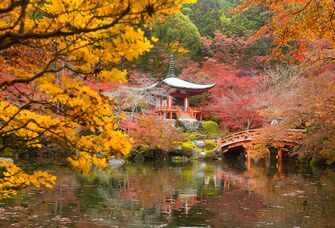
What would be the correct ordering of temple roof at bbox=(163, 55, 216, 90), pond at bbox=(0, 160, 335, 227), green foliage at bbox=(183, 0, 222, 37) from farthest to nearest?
1. green foliage at bbox=(183, 0, 222, 37)
2. temple roof at bbox=(163, 55, 216, 90)
3. pond at bbox=(0, 160, 335, 227)

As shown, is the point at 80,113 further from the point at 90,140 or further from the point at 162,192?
the point at 162,192

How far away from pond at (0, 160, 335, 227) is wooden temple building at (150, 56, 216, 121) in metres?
16.9

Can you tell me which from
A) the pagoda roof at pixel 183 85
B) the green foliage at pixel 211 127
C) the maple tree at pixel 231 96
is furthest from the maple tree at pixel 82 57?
the green foliage at pixel 211 127

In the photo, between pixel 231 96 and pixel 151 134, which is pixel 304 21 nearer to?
pixel 151 134

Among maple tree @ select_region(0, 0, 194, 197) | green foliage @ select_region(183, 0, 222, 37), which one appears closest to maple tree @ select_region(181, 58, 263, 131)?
green foliage @ select_region(183, 0, 222, 37)

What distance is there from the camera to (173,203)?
405 inches

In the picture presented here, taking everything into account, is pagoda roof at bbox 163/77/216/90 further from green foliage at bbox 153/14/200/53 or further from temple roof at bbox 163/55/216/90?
green foliage at bbox 153/14/200/53

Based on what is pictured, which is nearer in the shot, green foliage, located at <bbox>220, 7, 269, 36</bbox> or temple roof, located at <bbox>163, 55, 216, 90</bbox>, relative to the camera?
temple roof, located at <bbox>163, 55, 216, 90</bbox>

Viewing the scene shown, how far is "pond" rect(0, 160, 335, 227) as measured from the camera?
8180mm

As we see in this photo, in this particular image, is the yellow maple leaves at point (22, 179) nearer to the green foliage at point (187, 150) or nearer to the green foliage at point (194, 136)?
the green foliage at point (187, 150)

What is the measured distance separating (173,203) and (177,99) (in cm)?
2398

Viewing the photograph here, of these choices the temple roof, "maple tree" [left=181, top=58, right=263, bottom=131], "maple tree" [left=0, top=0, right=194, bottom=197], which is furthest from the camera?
the temple roof

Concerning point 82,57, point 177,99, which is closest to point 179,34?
point 177,99

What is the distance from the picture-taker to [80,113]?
2.29 metres
